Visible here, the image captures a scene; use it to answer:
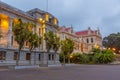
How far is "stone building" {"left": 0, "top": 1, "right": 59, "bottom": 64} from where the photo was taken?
129 ft

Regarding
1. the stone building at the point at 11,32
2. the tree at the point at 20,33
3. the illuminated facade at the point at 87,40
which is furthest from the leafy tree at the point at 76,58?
the tree at the point at 20,33

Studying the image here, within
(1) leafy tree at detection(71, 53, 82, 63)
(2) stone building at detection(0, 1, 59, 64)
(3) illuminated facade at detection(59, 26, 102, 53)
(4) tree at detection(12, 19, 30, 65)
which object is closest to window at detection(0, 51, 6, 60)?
(2) stone building at detection(0, 1, 59, 64)

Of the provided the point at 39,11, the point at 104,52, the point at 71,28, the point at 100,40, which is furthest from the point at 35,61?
the point at 100,40

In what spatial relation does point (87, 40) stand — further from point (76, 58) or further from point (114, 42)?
point (76, 58)

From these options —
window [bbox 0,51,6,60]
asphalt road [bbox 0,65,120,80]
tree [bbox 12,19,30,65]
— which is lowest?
asphalt road [bbox 0,65,120,80]

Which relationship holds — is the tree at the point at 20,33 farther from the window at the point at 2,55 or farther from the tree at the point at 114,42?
the tree at the point at 114,42

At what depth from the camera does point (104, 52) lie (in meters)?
63.2

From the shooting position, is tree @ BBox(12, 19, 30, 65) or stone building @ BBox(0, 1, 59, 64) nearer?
tree @ BBox(12, 19, 30, 65)

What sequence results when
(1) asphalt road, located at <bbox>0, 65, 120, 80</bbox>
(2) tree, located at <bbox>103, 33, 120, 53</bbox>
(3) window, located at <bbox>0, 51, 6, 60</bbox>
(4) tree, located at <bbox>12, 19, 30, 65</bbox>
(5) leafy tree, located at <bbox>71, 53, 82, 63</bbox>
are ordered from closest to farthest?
(1) asphalt road, located at <bbox>0, 65, 120, 80</bbox> → (4) tree, located at <bbox>12, 19, 30, 65</bbox> → (3) window, located at <bbox>0, 51, 6, 60</bbox> → (5) leafy tree, located at <bbox>71, 53, 82, 63</bbox> → (2) tree, located at <bbox>103, 33, 120, 53</bbox>

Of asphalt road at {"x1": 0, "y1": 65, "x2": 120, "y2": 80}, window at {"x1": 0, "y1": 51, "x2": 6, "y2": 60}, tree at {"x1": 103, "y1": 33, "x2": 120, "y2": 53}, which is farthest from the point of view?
tree at {"x1": 103, "y1": 33, "x2": 120, "y2": 53}

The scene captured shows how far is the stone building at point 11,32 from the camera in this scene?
39344mm

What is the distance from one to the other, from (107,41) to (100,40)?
4177 millimetres

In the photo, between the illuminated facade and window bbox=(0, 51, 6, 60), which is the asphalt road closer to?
window bbox=(0, 51, 6, 60)

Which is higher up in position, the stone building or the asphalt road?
the stone building
